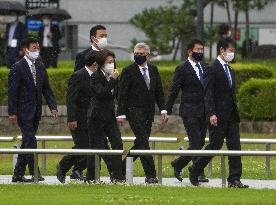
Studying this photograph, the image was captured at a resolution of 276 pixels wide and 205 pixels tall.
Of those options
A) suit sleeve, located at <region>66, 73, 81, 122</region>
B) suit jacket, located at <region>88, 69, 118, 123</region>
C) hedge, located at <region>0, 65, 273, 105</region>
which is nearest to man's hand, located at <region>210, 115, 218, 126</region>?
suit jacket, located at <region>88, 69, 118, 123</region>

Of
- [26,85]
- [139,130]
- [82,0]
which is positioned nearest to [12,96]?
[26,85]

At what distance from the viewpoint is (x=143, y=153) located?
18.6 metres

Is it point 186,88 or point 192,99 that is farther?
point 186,88

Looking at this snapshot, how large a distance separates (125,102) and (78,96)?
25.5 inches

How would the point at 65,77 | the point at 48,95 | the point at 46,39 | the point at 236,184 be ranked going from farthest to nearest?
the point at 46,39 → the point at 65,77 → the point at 48,95 → the point at 236,184

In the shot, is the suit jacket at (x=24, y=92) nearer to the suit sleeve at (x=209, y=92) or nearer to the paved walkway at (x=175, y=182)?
the paved walkway at (x=175, y=182)

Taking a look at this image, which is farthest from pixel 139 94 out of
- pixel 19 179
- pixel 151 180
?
pixel 19 179

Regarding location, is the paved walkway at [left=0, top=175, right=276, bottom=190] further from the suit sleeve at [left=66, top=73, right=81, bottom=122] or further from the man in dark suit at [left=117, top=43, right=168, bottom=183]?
the suit sleeve at [left=66, top=73, right=81, bottom=122]

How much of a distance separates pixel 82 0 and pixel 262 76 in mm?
24923

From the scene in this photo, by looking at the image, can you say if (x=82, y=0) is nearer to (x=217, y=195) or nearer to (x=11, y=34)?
(x=11, y=34)

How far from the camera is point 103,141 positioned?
63.7 ft

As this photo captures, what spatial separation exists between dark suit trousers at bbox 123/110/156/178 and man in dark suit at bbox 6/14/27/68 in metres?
12.5

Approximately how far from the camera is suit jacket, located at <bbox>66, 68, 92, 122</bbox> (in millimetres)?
20094

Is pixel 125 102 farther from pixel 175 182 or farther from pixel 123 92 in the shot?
pixel 175 182
